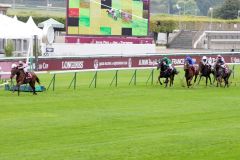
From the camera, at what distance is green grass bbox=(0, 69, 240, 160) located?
1456cm

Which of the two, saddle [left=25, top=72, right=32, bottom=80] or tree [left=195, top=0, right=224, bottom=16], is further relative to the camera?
tree [left=195, top=0, right=224, bottom=16]

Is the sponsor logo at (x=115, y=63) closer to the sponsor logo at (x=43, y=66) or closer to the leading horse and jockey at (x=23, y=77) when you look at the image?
the sponsor logo at (x=43, y=66)

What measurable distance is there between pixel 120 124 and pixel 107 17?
29.6 metres

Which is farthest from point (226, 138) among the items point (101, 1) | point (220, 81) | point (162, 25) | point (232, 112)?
point (162, 25)

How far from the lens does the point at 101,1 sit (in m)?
47.5

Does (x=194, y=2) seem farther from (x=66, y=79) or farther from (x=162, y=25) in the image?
(x=66, y=79)

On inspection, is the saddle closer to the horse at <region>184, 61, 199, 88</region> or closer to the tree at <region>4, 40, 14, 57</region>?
the horse at <region>184, 61, 199, 88</region>

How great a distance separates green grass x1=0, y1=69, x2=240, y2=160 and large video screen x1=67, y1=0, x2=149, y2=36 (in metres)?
17.8

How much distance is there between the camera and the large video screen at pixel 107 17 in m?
46.8

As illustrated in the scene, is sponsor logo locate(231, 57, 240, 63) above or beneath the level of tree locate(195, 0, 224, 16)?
beneath

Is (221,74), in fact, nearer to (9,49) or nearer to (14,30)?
(14,30)

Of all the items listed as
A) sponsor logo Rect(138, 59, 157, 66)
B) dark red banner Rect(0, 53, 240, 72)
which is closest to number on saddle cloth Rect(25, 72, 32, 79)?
dark red banner Rect(0, 53, 240, 72)

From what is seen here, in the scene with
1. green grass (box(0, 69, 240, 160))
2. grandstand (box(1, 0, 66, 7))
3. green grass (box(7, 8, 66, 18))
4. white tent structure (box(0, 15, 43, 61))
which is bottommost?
green grass (box(0, 69, 240, 160))

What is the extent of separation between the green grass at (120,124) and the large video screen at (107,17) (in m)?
17.8
